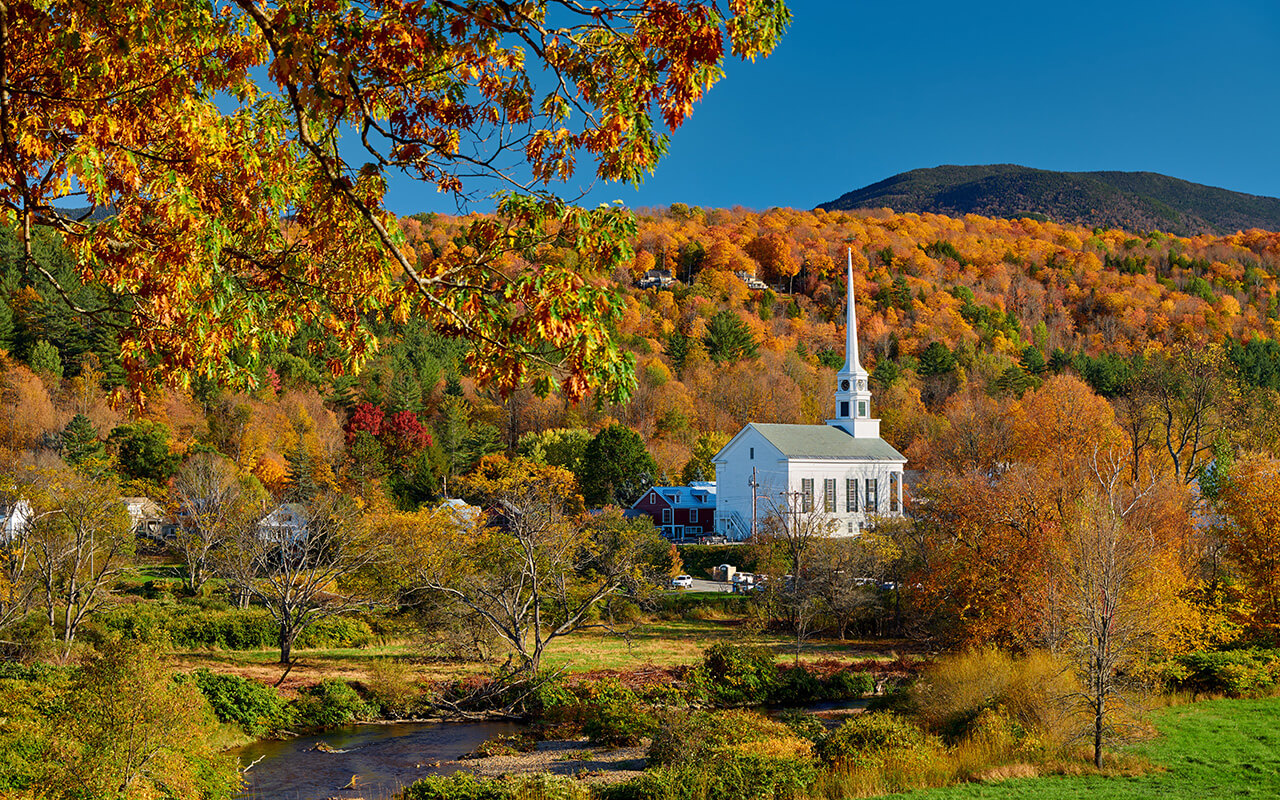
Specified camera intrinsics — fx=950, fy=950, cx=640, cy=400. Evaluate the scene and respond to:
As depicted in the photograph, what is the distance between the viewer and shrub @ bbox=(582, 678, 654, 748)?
2425 cm

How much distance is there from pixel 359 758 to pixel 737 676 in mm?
12623

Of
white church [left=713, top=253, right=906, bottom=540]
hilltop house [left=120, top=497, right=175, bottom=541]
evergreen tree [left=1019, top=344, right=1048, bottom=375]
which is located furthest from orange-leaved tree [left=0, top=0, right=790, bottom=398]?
evergreen tree [left=1019, top=344, right=1048, bottom=375]

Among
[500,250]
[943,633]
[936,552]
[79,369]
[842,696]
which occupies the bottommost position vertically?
[842,696]

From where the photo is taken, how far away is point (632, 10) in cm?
703

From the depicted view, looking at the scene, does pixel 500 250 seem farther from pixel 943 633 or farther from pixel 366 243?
pixel 943 633

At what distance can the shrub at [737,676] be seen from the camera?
3030 cm

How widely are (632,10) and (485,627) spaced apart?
2862 centimetres

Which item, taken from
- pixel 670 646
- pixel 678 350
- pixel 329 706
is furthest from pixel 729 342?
pixel 329 706

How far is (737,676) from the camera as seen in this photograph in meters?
30.8

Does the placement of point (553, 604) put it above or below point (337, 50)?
below

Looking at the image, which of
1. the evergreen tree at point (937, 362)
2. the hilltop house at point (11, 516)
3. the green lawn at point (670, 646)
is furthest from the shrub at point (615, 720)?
the evergreen tree at point (937, 362)

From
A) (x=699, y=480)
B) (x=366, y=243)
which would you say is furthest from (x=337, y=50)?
(x=699, y=480)

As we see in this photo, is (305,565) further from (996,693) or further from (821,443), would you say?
(821,443)

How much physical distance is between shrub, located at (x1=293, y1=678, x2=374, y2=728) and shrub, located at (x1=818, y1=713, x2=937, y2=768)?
14191mm
